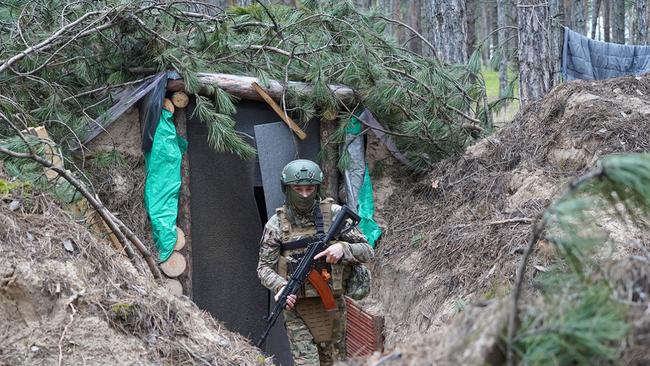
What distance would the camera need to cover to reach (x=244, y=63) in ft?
27.0

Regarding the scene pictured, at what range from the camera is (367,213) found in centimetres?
829

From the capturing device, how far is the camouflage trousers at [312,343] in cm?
621

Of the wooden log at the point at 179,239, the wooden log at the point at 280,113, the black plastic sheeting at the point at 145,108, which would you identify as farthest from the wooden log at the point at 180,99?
the wooden log at the point at 179,239

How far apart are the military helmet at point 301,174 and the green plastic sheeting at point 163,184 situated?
73.4 inches

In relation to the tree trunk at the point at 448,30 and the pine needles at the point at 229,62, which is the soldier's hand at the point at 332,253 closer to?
the pine needles at the point at 229,62

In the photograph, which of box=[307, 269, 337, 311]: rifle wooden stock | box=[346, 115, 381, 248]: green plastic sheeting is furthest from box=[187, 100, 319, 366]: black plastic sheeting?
box=[307, 269, 337, 311]: rifle wooden stock

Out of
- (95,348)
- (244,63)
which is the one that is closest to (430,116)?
(244,63)

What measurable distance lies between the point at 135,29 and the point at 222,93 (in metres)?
1.08

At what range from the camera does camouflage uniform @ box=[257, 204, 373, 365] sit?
619 cm

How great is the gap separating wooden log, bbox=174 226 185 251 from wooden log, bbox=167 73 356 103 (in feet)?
4.45

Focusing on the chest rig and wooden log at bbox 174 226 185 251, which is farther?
wooden log at bbox 174 226 185 251

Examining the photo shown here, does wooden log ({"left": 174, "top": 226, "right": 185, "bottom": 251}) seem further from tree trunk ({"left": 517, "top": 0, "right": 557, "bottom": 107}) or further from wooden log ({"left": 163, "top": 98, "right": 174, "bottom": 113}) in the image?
tree trunk ({"left": 517, "top": 0, "right": 557, "bottom": 107})

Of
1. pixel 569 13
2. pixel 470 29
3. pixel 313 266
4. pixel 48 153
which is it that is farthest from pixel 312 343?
pixel 569 13

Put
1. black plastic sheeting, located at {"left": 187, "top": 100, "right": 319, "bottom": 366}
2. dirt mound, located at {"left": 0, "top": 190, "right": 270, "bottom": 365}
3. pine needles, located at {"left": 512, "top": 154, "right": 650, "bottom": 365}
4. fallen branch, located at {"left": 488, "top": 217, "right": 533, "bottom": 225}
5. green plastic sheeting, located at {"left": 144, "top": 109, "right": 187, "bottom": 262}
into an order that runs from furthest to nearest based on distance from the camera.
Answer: black plastic sheeting, located at {"left": 187, "top": 100, "right": 319, "bottom": 366} < green plastic sheeting, located at {"left": 144, "top": 109, "right": 187, "bottom": 262} < fallen branch, located at {"left": 488, "top": 217, "right": 533, "bottom": 225} < dirt mound, located at {"left": 0, "top": 190, "right": 270, "bottom": 365} < pine needles, located at {"left": 512, "top": 154, "right": 650, "bottom": 365}
